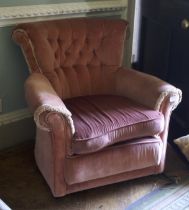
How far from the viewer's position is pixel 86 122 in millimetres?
1956

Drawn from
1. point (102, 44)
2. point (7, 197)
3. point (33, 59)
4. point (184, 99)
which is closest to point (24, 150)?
point (7, 197)

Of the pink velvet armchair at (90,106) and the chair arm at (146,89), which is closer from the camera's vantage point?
the pink velvet armchair at (90,106)

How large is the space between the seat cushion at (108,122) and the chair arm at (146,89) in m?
0.06

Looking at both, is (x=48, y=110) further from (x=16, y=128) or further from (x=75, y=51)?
(x=16, y=128)

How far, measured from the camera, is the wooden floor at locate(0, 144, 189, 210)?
2037 mm

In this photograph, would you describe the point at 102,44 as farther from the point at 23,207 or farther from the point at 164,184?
the point at 23,207

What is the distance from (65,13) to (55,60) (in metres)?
0.39

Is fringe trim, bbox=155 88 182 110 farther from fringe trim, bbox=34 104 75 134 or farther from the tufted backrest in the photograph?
fringe trim, bbox=34 104 75 134

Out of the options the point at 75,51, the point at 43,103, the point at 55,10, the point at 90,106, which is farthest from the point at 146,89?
the point at 55,10

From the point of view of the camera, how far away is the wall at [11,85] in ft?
7.66

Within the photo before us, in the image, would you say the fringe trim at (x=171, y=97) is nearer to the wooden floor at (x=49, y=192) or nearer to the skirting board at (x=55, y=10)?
the wooden floor at (x=49, y=192)

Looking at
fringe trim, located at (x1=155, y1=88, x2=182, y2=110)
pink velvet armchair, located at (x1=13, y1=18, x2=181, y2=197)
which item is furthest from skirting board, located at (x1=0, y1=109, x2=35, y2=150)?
fringe trim, located at (x1=155, y1=88, x2=182, y2=110)

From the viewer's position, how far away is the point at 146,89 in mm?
2201

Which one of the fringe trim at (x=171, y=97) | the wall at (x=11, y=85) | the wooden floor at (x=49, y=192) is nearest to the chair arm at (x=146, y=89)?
the fringe trim at (x=171, y=97)
